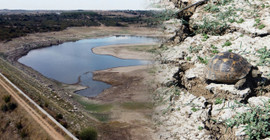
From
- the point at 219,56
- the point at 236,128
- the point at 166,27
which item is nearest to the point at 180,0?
the point at 166,27

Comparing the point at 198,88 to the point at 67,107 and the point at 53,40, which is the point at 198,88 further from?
the point at 53,40

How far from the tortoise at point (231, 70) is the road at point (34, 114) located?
31.3 ft

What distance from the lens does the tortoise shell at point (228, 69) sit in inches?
267

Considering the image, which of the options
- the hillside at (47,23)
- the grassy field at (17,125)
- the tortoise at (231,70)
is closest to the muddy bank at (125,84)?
the grassy field at (17,125)

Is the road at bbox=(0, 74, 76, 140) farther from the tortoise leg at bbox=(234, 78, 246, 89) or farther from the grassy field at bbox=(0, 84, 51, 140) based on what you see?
the tortoise leg at bbox=(234, 78, 246, 89)

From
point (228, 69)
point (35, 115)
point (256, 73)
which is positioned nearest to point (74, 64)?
point (35, 115)

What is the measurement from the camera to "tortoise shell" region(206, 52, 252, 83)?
6.77 m

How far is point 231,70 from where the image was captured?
691 cm

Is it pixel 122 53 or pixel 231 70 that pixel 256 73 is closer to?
pixel 231 70

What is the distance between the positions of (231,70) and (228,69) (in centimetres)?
12

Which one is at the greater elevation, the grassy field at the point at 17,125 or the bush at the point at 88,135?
the bush at the point at 88,135

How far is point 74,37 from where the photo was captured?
64.9m

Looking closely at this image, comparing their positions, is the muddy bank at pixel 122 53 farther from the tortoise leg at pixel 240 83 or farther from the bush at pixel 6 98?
the tortoise leg at pixel 240 83

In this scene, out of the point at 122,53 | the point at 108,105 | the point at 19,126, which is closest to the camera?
the point at 19,126
